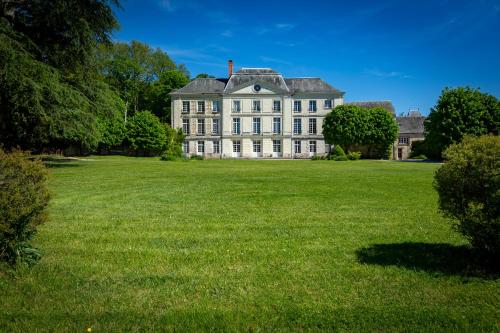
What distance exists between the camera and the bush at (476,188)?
164 inches

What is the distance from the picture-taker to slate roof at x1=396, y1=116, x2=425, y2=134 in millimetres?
63906

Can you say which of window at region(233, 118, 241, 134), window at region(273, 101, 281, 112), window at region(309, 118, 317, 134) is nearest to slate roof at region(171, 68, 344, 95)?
window at region(273, 101, 281, 112)

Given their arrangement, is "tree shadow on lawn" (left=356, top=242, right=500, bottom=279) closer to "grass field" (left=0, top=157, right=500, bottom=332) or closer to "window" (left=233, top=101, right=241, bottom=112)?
"grass field" (left=0, top=157, right=500, bottom=332)

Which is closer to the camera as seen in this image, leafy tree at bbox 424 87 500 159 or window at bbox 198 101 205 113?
leafy tree at bbox 424 87 500 159

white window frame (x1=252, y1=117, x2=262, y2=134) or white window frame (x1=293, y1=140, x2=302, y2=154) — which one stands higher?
white window frame (x1=252, y1=117, x2=262, y2=134)

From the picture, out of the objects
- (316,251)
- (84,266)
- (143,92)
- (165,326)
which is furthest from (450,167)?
(143,92)

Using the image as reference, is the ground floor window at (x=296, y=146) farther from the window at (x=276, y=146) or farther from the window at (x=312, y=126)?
the window at (x=312, y=126)

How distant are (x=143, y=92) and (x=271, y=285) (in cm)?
6533

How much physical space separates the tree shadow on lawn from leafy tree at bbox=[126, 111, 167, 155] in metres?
46.9

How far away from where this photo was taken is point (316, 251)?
542cm

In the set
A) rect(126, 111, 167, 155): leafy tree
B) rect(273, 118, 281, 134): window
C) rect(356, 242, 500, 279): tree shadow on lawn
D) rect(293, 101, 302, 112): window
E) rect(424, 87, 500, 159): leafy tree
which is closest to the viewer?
rect(356, 242, 500, 279): tree shadow on lawn

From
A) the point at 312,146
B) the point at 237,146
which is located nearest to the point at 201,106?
the point at 237,146

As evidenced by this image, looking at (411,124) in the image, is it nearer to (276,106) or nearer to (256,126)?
(276,106)

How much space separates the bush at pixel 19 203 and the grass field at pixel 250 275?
1.14 feet
